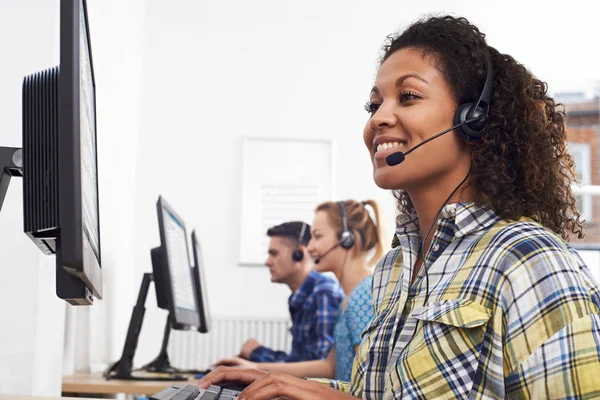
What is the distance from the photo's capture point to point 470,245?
3.40ft

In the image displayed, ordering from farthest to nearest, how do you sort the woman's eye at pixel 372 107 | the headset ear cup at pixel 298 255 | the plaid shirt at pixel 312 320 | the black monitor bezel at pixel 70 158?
the headset ear cup at pixel 298 255, the plaid shirt at pixel 312 320, the woman's eye at pixel 372 107, the black monitor bezel at pixel 70 158

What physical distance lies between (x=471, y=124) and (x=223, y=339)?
129 inches

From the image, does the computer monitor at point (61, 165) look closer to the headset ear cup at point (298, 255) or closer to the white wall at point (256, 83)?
the headset ear cup at point (298, 255)

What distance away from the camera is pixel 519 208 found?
1092 mm

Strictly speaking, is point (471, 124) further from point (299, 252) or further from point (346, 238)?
point (299, 252)

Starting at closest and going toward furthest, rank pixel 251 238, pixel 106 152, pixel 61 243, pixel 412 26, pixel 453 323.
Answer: pixel 61 243 < pixel 453 323 < pixel 412 26 < pixel 106 152 < pixel 251 238

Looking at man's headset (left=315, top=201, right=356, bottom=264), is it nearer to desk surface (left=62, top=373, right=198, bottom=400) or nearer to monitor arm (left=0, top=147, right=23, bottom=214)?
desk surface (left=62, top=373, right=198, bottom=400)

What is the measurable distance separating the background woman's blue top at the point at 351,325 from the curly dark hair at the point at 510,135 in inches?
41.2

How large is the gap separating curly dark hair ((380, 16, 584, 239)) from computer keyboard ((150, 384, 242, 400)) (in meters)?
0.46

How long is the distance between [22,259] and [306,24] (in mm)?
3287

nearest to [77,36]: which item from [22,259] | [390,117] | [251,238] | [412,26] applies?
[390,117]

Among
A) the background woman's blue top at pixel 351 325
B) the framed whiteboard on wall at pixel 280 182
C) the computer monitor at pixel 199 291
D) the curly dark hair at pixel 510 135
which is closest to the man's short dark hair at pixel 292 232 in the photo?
the computer monitor at pixel 199 291

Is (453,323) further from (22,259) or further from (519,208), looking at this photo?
(22,259)

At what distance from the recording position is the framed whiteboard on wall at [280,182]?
4.31 meters
